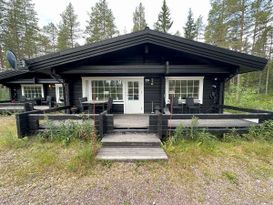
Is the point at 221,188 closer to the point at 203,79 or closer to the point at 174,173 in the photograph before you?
the point at 174,173

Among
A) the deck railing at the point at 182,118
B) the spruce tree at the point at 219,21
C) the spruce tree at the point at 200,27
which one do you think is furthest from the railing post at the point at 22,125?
the spruce tree at the point at 200,27

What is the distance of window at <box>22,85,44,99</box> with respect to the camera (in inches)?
449

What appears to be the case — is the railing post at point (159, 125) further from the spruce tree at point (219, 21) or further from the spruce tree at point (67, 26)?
the spruce tree at point (67, 26)

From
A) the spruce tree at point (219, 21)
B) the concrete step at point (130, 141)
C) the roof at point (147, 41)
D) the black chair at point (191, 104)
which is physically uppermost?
the spruce tree at point (219, 21)

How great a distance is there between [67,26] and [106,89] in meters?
16.0

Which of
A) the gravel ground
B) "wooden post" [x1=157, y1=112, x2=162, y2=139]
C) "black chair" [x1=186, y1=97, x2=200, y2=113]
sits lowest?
the gravel ground

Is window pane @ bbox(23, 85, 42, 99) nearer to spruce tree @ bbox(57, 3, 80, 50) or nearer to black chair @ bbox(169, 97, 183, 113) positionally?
spruce tree @ bbox(57, 3, 80, 50)

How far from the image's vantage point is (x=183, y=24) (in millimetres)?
21172

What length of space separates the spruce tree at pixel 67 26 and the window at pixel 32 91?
9.28 m

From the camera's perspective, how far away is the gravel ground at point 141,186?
2270 mm

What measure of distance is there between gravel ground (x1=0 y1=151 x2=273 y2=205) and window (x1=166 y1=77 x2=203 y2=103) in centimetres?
410

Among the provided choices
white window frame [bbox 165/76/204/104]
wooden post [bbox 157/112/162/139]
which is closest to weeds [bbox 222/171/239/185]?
wooden post [bbox 157/112/162/139]

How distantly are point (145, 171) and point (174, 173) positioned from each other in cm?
56

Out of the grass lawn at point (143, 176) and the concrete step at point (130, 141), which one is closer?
the grass lawn at point (143, 176)
